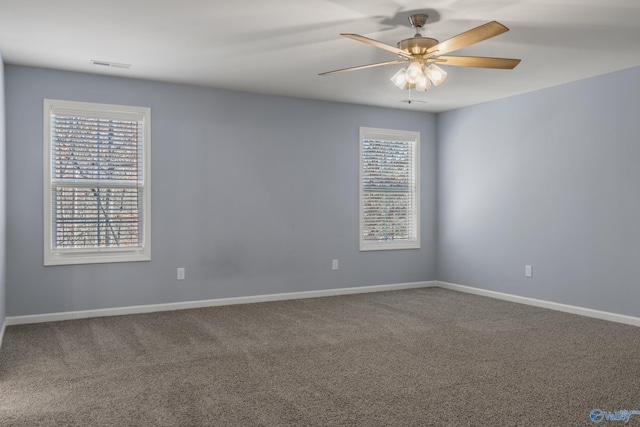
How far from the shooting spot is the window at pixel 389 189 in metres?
6.67

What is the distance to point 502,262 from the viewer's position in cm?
612

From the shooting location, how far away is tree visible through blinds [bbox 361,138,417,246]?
6.69m

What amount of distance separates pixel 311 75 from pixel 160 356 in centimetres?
303

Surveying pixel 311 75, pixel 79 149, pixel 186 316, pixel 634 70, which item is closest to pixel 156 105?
pixel 79 149

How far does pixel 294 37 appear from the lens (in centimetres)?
396

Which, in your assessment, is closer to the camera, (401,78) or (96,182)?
(401,78)

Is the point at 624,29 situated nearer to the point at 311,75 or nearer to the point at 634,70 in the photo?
the point at 634,70

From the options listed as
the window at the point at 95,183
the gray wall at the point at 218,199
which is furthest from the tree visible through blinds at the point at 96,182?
the gray wall at the point at 218,199

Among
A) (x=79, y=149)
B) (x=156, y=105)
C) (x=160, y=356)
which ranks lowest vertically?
(x=160, y=356)

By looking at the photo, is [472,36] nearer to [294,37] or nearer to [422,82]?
[422,82]

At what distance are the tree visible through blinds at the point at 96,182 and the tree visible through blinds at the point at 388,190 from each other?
9.46ft

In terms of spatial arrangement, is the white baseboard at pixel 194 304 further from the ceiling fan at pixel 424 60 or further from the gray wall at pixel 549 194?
the ceiling fan at pixel 424 60

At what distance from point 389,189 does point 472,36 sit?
390cm

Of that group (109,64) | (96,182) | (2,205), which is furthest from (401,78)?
(2,205)
